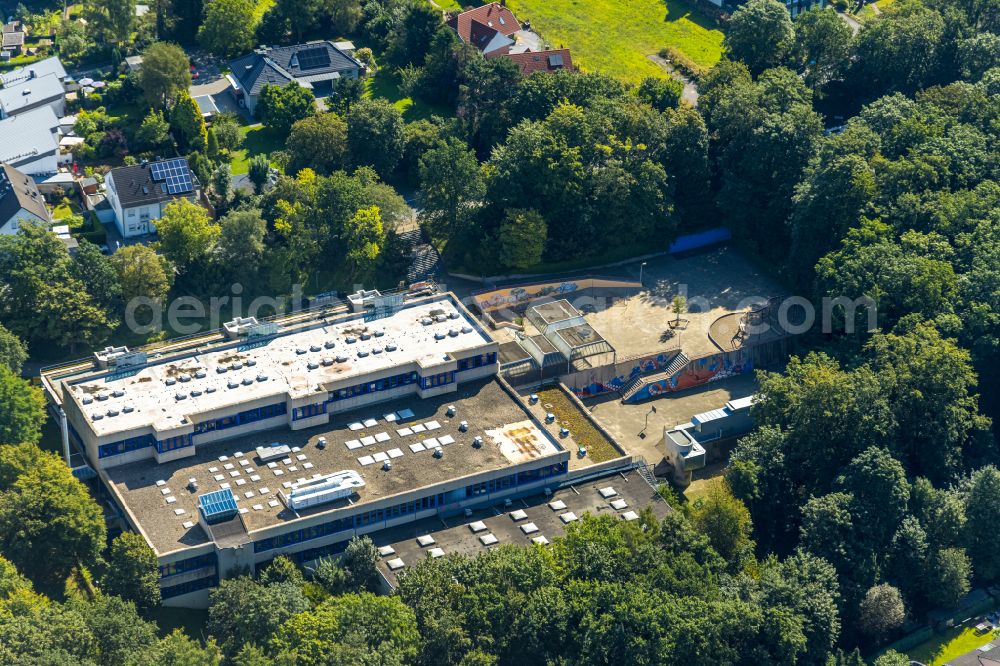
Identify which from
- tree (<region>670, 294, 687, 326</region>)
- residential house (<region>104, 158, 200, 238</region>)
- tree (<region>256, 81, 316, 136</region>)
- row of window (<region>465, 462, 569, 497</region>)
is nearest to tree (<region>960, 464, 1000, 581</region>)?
row of window (<region>465, 462, 569, 497</region>)

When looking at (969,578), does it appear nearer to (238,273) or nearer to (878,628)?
(878,628)

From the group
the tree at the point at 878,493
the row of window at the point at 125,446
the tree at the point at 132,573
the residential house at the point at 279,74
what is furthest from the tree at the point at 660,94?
the tree at the point at 132,573

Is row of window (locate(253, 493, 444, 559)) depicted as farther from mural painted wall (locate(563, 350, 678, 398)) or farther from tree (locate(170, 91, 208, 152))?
tree (locate(170, 91, 208, 152))

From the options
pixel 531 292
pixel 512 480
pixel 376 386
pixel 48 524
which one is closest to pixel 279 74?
pixel 531 292

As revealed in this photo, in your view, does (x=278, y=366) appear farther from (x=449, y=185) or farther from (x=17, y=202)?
(x=17, y=202)

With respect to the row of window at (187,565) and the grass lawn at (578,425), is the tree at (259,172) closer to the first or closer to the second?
the grass lawn at (578,425)
